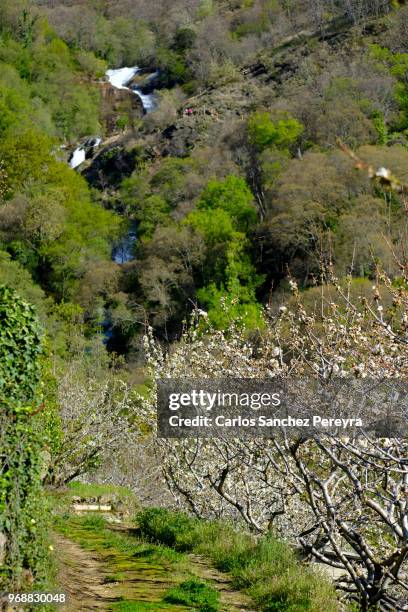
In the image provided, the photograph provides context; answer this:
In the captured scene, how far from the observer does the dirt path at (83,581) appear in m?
6.58

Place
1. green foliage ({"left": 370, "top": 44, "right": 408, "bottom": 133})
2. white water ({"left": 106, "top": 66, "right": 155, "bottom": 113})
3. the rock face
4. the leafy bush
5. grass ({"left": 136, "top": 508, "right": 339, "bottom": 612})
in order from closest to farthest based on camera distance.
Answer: the leafy bush, grass ({"left": 136, "top": 508, "right": 339, "bottom": 612}), green foliage ({"left": 370, "top": 44, "right": 408, "bottom": 133}), the rock face, white water ({"left": 106, "top": 66, "right": 155, "bottom": 113})

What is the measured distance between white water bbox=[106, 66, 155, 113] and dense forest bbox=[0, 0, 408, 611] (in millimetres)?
495

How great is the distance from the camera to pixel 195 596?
660cm

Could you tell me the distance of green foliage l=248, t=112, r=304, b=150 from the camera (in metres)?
49.5

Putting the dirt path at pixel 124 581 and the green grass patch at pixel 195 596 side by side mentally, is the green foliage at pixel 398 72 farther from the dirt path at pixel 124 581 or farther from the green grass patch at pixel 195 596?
the green grass patch at pixel 195 596

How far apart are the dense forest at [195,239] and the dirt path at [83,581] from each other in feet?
1.37

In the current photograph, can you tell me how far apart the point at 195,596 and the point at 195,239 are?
1409 inches

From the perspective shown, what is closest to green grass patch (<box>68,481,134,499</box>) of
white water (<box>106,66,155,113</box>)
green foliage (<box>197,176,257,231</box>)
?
green foliage (<box>197,176,257,231</box>)

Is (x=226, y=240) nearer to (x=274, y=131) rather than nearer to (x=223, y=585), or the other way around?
(x=274, y=131)

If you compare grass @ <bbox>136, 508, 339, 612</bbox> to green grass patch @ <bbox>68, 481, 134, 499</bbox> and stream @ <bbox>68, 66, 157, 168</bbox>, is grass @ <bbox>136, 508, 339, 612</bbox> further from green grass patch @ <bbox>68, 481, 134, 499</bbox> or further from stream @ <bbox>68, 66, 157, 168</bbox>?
stream @ <bbox>68, 66, 157, 168</bbox>

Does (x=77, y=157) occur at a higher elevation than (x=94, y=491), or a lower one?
lower

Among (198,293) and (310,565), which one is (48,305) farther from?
(310,565)

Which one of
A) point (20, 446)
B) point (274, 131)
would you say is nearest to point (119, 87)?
point (274, 131)

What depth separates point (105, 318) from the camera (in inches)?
1614
